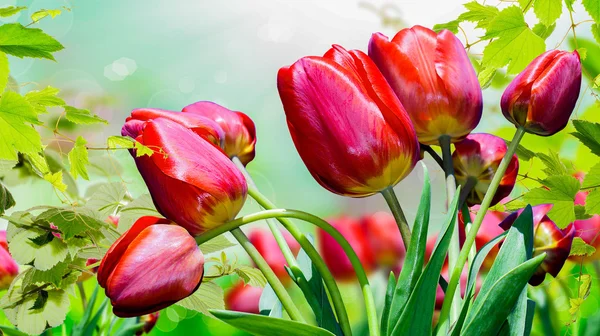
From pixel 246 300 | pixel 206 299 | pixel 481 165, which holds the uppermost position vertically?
pixel 481 165

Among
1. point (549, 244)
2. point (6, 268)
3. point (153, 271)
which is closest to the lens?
point (153, 271)

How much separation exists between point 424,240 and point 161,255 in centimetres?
10

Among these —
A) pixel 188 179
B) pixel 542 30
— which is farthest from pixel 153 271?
pixel 542 30

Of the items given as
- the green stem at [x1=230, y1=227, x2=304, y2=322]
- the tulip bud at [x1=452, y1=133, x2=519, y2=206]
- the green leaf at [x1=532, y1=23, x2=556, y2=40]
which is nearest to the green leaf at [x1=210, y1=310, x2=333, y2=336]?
the green stem at [x1=230, y1=227, x2=304, y2=322]

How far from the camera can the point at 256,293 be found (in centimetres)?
57

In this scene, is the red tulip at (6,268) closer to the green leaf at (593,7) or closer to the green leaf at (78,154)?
the green leaf at (78,154)

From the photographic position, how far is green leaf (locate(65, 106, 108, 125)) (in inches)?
12.6

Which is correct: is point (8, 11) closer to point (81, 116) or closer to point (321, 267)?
point (81, 116)

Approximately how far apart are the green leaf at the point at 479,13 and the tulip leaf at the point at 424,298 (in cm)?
13

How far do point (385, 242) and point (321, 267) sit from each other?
10.8 inches

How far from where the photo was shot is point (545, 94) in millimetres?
310

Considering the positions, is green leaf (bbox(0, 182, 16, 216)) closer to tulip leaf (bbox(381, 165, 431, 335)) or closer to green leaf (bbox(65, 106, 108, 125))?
green leaf (bbox(65, 106, 108, 125))

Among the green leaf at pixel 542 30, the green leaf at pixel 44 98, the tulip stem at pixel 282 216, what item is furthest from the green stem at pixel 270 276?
the green leaf at pixel 542 30

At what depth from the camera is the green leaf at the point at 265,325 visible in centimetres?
25
